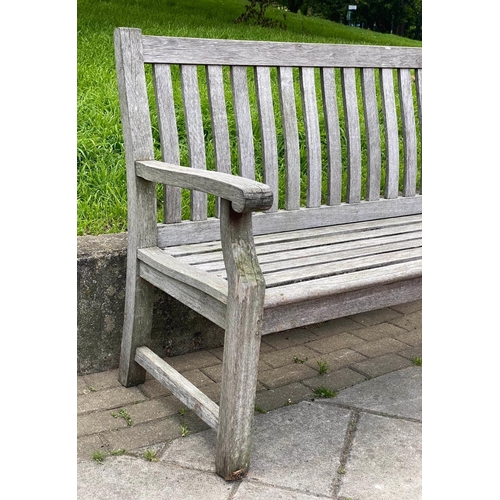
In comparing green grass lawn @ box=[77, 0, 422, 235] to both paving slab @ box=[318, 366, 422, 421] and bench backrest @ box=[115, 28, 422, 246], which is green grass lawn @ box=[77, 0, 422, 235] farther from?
paving slab @ box=[318, 366, 422, 421]

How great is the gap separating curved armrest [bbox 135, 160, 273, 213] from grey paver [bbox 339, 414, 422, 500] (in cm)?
85

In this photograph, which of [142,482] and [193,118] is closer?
[142,482]

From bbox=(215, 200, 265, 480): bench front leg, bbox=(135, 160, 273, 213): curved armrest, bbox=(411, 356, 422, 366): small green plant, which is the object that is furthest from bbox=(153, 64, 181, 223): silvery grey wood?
bbox=(411, 356, 422, 366): small green plant

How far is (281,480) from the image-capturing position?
2004 millimetres

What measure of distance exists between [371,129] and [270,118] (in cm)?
49

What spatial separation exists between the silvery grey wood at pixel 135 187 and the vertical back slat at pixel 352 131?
2.61ft

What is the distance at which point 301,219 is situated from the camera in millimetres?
2615

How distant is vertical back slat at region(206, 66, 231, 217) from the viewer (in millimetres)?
2363

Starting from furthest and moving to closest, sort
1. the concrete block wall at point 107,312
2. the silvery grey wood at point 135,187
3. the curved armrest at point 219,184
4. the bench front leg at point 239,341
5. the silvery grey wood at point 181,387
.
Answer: the concrete block wall at point 107,312
the silvery grey wood at point 135,187
the silvery grey wood at point 181,387
the bench front leg at point 239,341
the curved armrest at point 219,184

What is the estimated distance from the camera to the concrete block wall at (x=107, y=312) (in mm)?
2479

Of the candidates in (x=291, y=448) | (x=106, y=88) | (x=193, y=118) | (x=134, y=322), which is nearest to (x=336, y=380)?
(x=291, y=448)

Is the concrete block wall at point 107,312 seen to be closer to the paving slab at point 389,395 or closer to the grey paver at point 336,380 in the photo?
the grey paver at point 336,380

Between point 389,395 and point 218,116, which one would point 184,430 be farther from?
point 218,116

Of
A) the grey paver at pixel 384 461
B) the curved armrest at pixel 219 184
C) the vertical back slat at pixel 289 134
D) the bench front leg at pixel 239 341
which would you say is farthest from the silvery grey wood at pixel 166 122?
the grey paver at pixel 384 461
